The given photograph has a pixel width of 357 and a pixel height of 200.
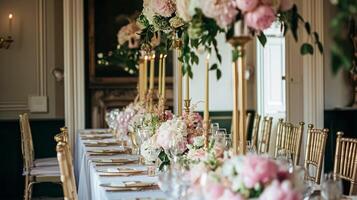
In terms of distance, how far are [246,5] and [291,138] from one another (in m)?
2.89

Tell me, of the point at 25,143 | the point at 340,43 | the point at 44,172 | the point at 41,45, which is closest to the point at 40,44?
the point at 41,45

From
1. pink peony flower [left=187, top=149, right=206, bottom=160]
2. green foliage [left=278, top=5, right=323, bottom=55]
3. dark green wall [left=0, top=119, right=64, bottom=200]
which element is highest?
green foliage [left=278, top=5, right=323, bottom=55]

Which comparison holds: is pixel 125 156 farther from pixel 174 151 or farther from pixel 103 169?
pixel 174 151

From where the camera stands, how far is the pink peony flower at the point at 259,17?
7.37 ft

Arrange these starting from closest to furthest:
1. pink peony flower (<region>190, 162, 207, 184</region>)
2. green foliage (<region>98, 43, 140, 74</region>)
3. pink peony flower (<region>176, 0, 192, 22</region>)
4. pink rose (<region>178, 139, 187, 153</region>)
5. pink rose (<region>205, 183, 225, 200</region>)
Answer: pink rose (<region>205, 183, 225, 200</region>)
pink peony flower (<region>190, 162, 207, 184</region>)
pink peony flower (<region>176, 0, 192, 22</region>)
pink rose (<region>178, 139, 187, 153</region>)
green foliage (<region>98, 43, 140, 74</region>)

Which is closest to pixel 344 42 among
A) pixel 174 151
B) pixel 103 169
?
pixel 174 151

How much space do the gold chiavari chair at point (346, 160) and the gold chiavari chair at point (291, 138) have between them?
0.89 meters

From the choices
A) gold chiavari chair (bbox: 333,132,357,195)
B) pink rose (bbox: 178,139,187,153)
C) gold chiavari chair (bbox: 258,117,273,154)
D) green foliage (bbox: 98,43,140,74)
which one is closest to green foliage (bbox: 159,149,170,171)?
pink rose (bbox: 178,139,187,153)

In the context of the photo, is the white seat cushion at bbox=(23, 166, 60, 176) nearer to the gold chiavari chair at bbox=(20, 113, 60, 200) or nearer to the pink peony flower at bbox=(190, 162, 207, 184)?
the gold chiavari chair at bbox=(20, 113, 60, 200)

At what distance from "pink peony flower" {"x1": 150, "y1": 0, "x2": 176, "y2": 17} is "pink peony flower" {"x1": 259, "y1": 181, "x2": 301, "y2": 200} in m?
2.13

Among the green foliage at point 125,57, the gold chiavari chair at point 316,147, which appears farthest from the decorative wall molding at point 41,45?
the gold chiavari chair at point 316,147

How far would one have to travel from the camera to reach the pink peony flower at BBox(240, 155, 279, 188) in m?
1.93

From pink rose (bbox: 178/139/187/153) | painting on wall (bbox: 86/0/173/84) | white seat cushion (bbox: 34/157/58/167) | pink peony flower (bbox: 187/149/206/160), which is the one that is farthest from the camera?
painting on wall (bbox: 86/0/173/84)

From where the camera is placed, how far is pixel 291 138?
4.98m
